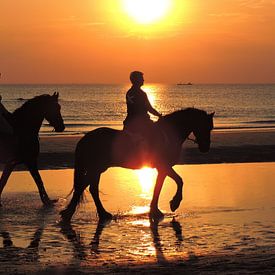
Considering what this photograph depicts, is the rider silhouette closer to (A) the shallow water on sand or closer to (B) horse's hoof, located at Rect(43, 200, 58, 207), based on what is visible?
(A) the shallow water on sand

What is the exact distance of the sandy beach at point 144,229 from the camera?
375 inches

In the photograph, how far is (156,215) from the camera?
1362cm

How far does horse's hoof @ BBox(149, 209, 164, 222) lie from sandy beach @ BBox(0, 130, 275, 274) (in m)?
0.13

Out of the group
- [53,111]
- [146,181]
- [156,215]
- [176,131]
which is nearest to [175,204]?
[156,215]

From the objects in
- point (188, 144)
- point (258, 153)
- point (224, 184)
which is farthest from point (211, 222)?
point (188, 144)

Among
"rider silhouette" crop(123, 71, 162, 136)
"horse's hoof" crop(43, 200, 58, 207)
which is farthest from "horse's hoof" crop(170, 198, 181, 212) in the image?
"horse's hoof" crop(43, 200, 58, 207)

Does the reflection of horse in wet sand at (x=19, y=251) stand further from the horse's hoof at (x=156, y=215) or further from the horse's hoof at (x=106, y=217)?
the horse's hoof at (x=156, y=215)

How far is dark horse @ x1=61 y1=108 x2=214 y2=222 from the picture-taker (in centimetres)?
1338

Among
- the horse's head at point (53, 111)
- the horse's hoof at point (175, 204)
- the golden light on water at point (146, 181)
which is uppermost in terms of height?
the horse's head at point (53, 111)

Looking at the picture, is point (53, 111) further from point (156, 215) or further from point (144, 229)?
point (144, 229)

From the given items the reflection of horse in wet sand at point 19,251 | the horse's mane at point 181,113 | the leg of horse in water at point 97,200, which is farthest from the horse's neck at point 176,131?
the reflection of horse in wet sand at point 19,251

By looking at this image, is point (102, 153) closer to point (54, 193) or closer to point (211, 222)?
point (211, 222)

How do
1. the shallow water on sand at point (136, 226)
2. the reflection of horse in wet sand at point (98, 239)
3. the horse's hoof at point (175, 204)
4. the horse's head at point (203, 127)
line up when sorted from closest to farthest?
the shallow water on sand at point (136, 226) → the reflection of horse in wet sand at point (98, 239) → the horse's hoof at point (175, 204) → the horse's head at point (203, 127)

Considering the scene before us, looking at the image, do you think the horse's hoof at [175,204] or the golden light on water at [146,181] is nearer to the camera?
the horse's hoof at [175,204]
